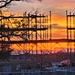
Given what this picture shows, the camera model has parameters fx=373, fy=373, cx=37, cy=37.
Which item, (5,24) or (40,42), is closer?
(5,24)

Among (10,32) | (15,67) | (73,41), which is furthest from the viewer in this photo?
(15,67)

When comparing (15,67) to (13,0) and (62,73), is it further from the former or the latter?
(13,0)

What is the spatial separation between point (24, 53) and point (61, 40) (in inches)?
105

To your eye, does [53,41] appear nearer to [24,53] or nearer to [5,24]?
[24,53]

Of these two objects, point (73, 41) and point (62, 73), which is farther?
point (73, 41)

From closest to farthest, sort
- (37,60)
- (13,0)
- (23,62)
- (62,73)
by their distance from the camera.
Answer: (13,0)
(62,73)
(37,60)
(23,62)

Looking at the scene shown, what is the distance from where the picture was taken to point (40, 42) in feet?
79.1

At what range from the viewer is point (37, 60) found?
2836 cm

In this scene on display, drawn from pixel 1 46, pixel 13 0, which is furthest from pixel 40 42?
pixel 13 0

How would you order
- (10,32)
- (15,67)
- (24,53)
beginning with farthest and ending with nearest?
(15,67) < (24,53) < (10,32)

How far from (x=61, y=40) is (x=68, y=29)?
207cm

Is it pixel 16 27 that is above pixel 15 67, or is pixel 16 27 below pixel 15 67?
above

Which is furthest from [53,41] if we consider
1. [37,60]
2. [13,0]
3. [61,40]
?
[13,0]

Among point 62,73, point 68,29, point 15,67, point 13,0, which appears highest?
point 13,0
